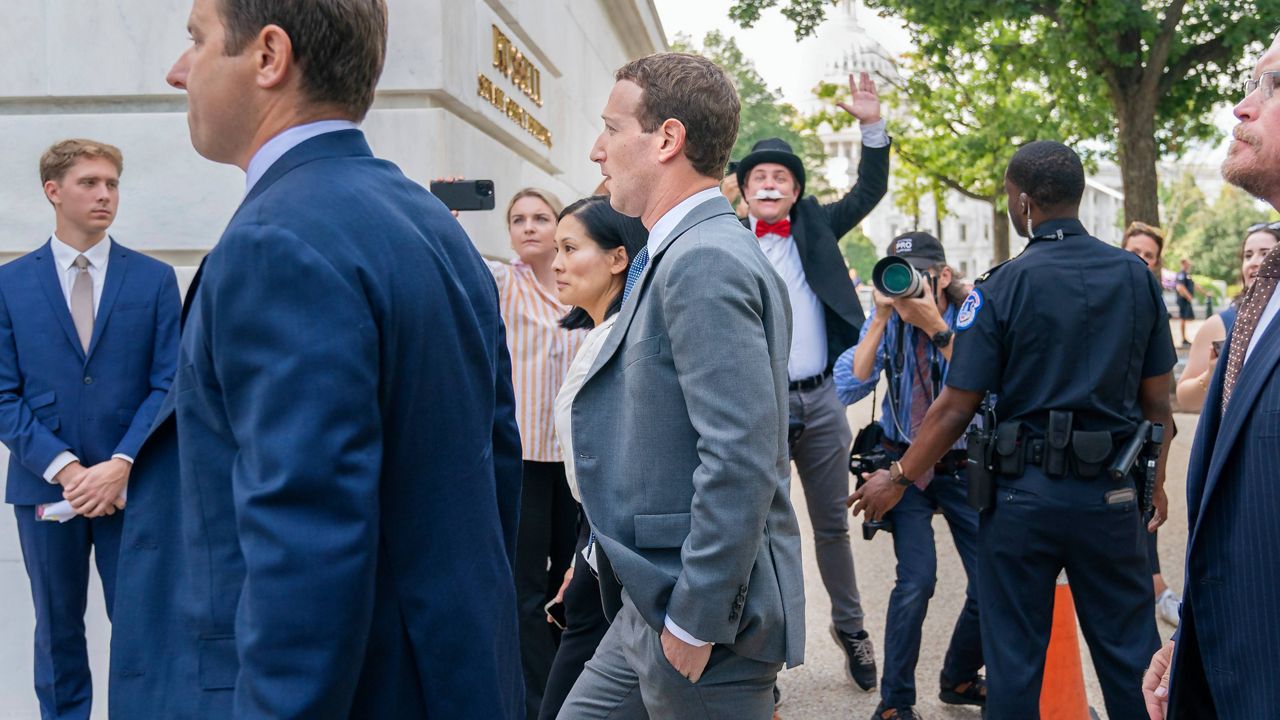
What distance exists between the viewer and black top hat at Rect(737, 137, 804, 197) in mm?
5621

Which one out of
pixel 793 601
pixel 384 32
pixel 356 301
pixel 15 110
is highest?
pixel 15 110

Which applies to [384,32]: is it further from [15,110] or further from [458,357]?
[15,110]

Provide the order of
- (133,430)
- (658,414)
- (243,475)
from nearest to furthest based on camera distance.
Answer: (243,475) → (658,414) → (133,430)

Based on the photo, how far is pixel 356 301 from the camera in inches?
66.7

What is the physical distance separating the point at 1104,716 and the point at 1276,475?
3.53m

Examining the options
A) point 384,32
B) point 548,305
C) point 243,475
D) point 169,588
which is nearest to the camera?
point 243,475

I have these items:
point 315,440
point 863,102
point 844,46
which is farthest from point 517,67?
point 844,46

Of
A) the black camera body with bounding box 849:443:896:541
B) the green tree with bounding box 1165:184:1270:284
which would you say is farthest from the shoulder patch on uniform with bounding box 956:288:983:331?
the green tree with bounding box 1165:184:1270:284

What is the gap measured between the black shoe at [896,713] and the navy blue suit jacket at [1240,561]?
2.66 meters

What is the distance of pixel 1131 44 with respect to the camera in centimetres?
1600

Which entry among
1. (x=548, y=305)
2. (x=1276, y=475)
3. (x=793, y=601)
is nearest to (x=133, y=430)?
(x=548, y=305)

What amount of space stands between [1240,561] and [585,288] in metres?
2.28

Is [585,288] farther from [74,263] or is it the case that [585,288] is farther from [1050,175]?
[74,263]

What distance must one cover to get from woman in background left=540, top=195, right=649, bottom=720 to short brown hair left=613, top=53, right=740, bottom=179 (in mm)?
1067
